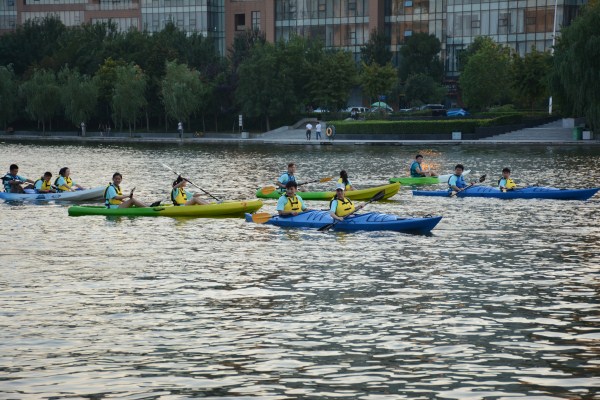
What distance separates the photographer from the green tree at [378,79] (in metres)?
99.8

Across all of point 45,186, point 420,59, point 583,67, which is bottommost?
point 45,186

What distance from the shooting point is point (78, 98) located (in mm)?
97938

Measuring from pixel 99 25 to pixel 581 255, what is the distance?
97.9 metres

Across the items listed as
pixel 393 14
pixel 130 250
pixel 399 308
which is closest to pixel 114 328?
pixel 399 308

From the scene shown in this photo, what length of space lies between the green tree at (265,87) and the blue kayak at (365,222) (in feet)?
213

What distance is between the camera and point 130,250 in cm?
2553

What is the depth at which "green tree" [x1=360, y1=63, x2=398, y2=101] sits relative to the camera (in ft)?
327

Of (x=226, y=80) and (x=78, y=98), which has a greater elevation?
(x=226, y=80)

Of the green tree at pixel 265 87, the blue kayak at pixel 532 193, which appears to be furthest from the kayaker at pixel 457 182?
the green tree at pixel 265 87

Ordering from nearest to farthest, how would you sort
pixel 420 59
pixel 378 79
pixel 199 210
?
pixel 199 210 → pixel 378 79 → pixel 420 59

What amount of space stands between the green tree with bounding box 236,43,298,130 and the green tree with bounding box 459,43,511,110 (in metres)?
15.3

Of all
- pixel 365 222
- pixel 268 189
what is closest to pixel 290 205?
pixel 365 222

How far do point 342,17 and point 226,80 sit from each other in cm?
2931

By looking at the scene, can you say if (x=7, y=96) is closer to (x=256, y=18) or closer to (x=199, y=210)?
(x=256, y=18)
